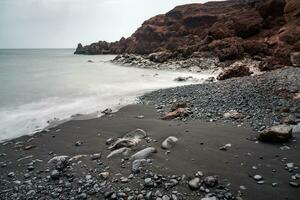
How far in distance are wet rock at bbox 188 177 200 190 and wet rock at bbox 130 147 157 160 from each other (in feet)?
4.91

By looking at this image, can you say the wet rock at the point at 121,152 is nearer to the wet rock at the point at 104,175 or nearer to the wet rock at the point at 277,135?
the wet rock at the point at 104,175

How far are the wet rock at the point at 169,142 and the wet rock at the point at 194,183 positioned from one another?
1721 millimetres

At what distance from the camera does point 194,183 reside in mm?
4820

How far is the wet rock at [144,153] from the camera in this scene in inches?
240

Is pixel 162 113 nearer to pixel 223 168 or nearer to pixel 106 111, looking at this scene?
pixel 106 111

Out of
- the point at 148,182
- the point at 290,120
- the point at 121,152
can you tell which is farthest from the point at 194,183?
the point at 290,120

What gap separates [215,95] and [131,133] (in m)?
5.04

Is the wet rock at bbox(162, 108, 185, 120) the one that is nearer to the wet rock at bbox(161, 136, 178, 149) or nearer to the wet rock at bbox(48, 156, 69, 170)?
the wet rock at bbox(161, 136, 178, 149)

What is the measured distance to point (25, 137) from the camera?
28.8 feet

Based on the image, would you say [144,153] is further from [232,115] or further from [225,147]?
[232,115]

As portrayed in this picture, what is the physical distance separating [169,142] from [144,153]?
0.90 metres

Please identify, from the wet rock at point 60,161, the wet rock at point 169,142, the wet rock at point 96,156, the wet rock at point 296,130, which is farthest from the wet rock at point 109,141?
the wet rock at point 296,130

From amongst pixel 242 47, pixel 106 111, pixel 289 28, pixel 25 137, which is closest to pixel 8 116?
pixel 25 137

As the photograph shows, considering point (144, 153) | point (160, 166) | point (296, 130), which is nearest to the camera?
point (160, 166)
